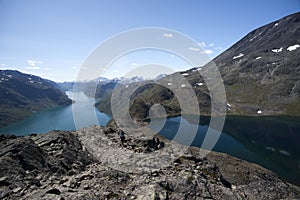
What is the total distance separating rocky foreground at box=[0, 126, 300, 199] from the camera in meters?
20.6

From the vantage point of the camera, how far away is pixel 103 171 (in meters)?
25.8

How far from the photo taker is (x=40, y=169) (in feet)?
79.7

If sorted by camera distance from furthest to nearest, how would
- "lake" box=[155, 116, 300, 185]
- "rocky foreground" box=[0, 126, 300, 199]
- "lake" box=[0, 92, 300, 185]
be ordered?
"lake" box=[0, 92, 300, 185]
"lake" box=[155, 116, 300, 185]
"rocky foreground" box=[0, 126, 300, 199]

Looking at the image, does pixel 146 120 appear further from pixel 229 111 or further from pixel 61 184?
pixel 61 184

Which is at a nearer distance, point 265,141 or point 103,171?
point 103,171

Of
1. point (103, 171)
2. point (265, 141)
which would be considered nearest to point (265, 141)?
point (265, 141)

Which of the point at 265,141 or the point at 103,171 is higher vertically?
the point at 103,171

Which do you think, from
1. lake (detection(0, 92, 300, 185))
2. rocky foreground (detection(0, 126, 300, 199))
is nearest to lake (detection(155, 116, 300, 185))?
lake (detection(0, 92, 300, 185))

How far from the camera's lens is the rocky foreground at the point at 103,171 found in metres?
20.6

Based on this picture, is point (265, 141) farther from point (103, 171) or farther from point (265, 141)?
point (103, 171)

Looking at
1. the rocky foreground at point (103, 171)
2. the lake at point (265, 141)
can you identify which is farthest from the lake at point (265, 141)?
the rocky foreground at point (103, 171)

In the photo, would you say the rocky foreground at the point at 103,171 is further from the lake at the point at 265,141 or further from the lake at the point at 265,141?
the lake at the point at 265,141

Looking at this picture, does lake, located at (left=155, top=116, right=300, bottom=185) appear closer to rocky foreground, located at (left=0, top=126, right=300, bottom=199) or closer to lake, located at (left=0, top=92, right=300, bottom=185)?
lake, located at (left=0, top=92, right=300, bottom=185)

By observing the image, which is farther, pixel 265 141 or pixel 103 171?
pixel 265 141
